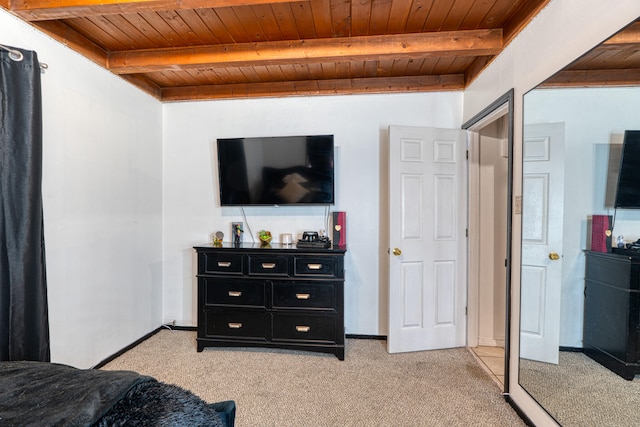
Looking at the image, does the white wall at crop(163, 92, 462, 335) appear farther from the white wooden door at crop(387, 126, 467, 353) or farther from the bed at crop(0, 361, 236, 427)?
the bed at crop(0, 361, 236, 427)

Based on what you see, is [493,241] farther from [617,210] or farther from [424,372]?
[617,210]

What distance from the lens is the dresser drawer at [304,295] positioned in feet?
8.32

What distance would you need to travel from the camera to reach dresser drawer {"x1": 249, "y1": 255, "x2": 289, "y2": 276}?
8.47 feet

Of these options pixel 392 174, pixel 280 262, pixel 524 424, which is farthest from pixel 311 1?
pixel 524 424

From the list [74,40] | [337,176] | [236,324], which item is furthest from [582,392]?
[74,40]

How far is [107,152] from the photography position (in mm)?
2453

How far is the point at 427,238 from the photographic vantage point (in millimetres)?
2674

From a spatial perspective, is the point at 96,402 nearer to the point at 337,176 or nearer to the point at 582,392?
the point at 582,392

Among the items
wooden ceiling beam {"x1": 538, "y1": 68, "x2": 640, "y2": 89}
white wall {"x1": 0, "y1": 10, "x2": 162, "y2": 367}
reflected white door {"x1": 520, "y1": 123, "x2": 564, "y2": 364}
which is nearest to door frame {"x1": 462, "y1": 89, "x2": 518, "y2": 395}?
reflected white door {"x1": 520, "y1": 123, "x2": 564, "y2": 364}

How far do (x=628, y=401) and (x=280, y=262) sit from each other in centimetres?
218

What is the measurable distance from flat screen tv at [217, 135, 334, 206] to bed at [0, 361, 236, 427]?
1952 millimetres

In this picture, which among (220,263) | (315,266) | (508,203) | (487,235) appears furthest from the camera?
(487,235)

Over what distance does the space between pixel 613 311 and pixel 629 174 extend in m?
0.60

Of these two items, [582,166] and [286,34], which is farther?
[286,34]
